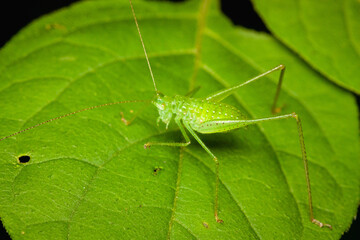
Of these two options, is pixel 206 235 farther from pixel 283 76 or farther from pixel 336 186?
pixel 283 76

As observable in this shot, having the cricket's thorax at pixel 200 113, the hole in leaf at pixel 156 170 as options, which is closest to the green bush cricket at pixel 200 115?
the cricket's thorax at pixel 200 113

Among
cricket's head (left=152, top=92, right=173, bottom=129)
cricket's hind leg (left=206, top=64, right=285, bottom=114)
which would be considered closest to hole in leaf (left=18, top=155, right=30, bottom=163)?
cricket's head (left=152, top=92, right=173, bottom=129)

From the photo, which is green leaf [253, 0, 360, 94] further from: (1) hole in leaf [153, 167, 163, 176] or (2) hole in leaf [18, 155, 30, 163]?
(2) hole in leaf [18, 155, 30, 163]

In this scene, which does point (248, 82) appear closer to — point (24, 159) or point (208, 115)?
point (208, 115)

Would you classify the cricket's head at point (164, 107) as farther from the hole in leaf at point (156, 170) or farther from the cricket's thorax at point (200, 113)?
the hole in leaf at point (156, 170)

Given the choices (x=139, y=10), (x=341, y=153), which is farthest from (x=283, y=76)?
(x=139, y=10)
